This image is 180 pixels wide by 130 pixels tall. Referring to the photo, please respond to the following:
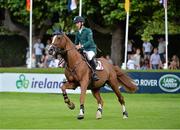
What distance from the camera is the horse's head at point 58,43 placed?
20.9m

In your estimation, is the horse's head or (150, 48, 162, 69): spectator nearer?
the horse's head

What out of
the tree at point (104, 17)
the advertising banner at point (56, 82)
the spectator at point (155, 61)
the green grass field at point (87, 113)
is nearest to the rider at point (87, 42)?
the green grass field at point (87, 113)

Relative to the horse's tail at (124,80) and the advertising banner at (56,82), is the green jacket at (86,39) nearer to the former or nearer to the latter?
the horse's tail at (124,80)

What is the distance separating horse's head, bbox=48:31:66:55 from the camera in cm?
2092

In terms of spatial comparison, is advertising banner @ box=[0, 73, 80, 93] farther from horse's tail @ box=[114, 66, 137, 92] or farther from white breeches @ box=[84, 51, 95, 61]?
white breeches @ box=[84, 51, 95, 61]

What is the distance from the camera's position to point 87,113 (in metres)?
23.8

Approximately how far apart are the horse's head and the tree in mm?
22912

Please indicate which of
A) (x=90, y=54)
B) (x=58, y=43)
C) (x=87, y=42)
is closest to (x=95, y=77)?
(x=90, y=54)

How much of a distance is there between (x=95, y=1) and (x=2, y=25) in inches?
395

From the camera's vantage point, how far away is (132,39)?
50.8 m

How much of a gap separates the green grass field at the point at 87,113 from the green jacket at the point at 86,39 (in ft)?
6.58

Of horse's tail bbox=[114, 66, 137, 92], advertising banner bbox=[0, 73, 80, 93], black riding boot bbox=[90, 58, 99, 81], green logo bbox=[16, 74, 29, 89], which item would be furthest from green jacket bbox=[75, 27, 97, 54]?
green logo bbox=[16, 74, 29, 89]

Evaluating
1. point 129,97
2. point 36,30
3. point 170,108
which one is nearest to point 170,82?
point 129,97

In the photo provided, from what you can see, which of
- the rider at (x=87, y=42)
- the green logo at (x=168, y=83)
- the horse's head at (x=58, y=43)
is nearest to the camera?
the horse's head at (x=58, y=43)
